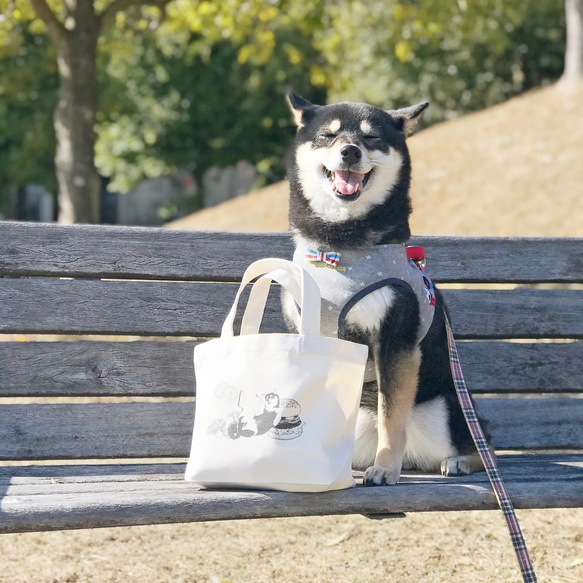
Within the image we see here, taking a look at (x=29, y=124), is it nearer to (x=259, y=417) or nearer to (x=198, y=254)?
(x=198, y=254)

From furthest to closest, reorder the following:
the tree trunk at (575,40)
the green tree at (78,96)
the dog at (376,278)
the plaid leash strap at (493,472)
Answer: the tree trunk at (575,40), the green tree at (78,96), the dog at (376,278), the plaid leash strap at (493,472)

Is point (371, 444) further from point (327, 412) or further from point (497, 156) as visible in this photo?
point (497, 156)

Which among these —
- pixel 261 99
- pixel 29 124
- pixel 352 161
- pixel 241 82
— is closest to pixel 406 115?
pixel 352 161

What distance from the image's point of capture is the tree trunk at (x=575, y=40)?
1236cm

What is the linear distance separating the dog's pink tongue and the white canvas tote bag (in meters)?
0.35

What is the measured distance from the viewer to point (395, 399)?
8.27 ft

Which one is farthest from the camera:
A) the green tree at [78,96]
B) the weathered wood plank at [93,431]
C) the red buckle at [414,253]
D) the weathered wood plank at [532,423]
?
the green tree at [78,96]

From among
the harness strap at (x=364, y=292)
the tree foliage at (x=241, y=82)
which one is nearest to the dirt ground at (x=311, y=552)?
the harness strap at (x=364, y=292)

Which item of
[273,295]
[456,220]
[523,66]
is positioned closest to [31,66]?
[523,66]

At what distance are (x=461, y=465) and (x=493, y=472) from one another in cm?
31

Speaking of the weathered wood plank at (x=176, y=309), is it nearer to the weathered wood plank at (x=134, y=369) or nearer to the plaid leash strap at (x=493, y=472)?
the weathered wood plank at (x=134, y=369)

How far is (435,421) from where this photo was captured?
274 cm

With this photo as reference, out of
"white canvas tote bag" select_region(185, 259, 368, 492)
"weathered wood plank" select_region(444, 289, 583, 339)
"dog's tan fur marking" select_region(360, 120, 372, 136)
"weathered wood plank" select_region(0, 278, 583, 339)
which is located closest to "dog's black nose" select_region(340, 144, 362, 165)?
"dog's tan fur marking" select_region(360, 120, 372, 136)

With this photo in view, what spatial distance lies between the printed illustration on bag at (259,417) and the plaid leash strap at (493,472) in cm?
58
